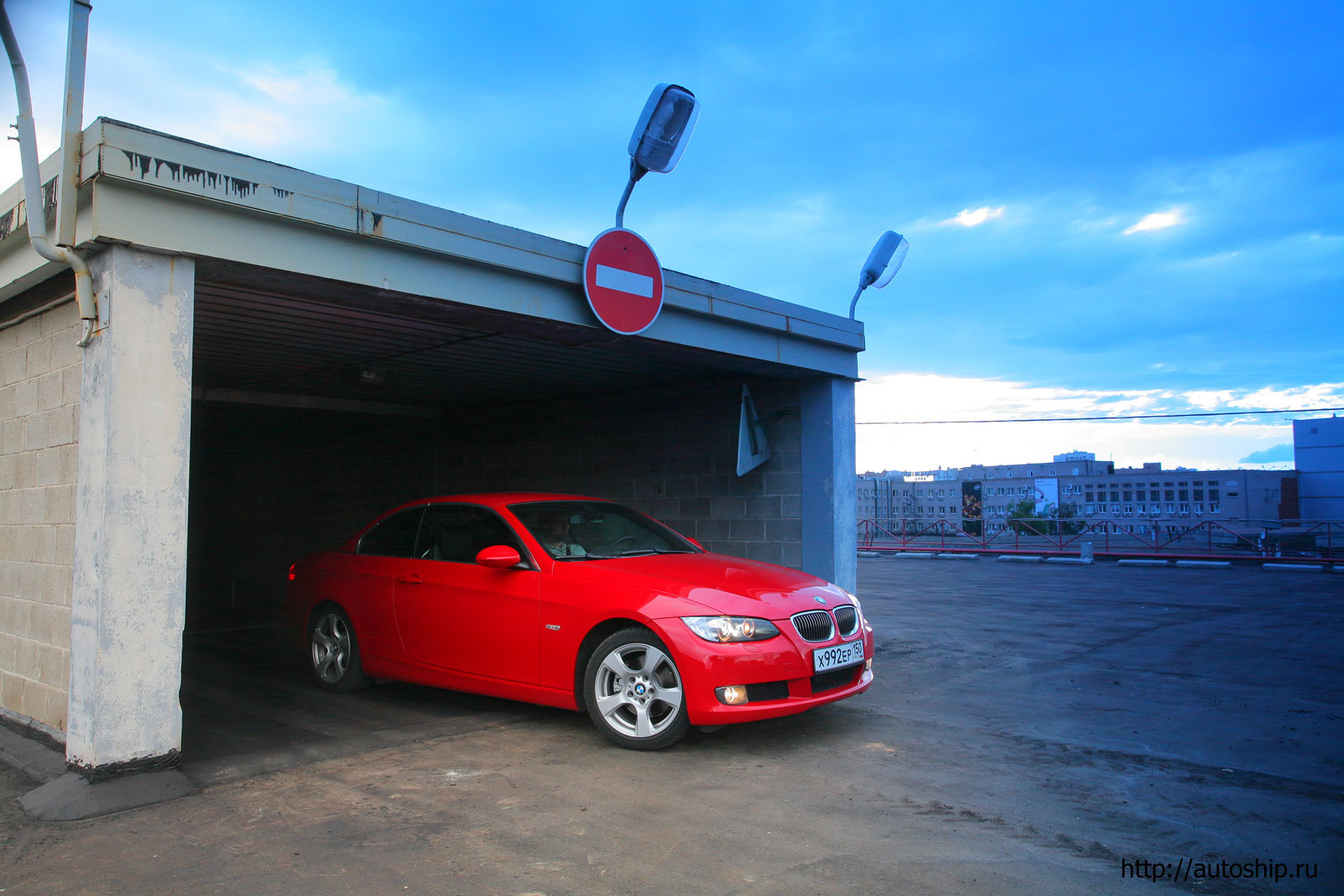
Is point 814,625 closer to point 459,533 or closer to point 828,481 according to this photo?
point 459,533

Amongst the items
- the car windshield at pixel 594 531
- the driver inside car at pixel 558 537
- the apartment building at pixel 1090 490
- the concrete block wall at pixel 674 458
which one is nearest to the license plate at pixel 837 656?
the car windshield at pixel 594 531

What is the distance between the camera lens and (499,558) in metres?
5.44

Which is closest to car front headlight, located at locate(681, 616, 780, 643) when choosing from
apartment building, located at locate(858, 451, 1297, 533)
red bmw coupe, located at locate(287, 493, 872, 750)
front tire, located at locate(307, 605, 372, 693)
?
red bmw coupe, located at locate(287, 493, 872, 750)

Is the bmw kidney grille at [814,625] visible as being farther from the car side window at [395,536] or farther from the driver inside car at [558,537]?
the car side window at [395,536]

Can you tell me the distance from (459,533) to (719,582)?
2019mm

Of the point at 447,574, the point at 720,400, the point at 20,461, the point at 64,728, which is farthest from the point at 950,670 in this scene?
the point at 20,461

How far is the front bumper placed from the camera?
15.5 feet

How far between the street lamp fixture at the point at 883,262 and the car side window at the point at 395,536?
4945 millimetres

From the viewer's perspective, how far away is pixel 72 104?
4266mm

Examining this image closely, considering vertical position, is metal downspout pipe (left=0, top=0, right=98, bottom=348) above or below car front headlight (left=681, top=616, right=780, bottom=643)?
above

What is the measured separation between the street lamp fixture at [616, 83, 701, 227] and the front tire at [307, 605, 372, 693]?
4037 millimetres

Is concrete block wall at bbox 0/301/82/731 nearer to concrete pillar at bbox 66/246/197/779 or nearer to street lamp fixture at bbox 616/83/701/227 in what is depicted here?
concrete pillar at bbox 66/246/197/779

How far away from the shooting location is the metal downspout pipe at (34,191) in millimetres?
4246

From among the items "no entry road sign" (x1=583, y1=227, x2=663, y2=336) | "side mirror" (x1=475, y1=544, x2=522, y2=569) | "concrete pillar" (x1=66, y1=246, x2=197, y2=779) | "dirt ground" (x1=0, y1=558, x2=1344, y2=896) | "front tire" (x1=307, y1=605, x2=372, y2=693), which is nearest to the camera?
"dirt ground" (x1=0, y1=558, x2=1344, y2=896)
